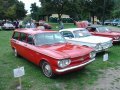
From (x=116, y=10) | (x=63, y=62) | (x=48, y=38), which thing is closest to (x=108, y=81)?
(x=63, y=62)

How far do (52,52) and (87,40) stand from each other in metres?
4.13

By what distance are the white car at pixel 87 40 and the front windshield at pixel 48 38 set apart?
7.73 feet

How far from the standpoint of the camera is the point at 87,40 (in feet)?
35.2

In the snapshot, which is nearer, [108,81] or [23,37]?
[108,81]

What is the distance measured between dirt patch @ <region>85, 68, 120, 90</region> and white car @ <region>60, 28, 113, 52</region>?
233cm

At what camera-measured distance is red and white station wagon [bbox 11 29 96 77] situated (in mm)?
6645

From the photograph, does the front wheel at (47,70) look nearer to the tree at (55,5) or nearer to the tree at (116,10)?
the tree at (116,10)

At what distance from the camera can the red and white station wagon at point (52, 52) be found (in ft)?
21.8

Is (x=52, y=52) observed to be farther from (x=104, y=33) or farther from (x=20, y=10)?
(x=20, y=10)

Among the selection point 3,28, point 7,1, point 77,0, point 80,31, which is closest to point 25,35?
point 80,31

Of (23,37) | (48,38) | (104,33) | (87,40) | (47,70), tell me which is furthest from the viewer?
(104,33)

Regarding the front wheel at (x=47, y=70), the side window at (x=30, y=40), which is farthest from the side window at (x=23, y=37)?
the front wheel at (x=47, y=70)

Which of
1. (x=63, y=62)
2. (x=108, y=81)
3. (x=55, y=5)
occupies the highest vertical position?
(x=55, y=5)

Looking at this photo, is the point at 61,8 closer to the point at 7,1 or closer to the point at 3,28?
the point at 7,1
